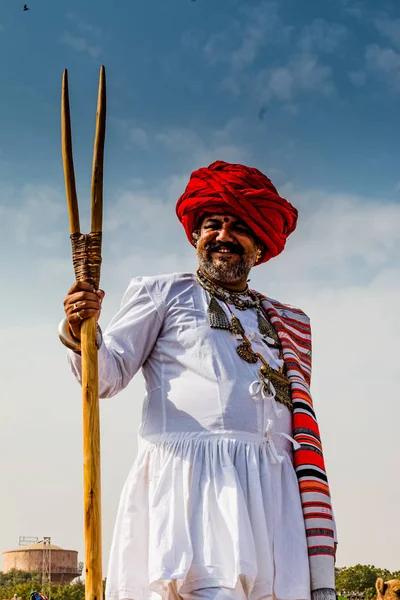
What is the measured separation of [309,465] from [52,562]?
226 ft

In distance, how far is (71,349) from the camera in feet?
12.9

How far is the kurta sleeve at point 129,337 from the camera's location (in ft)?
13.3

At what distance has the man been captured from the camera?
379 cm

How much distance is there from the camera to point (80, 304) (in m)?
3.76

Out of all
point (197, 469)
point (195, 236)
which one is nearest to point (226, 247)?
point (195, 236)

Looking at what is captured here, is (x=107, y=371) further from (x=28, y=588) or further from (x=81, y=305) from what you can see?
(x=28, y=588)

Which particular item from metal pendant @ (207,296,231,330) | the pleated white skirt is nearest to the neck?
metal pendant @ (207,296,231,330)

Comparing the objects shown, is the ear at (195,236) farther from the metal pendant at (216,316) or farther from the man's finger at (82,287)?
the man's finger at (82,287)

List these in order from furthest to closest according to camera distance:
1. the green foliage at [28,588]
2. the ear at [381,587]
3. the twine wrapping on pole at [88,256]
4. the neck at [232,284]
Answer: the green foliage at [28,588] → the ear at [381,587] → the neck at [232,284] → the twine wrapping on pole at [88,256]

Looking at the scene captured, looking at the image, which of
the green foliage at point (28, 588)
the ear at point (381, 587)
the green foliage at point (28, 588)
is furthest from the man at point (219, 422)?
the green foliage at point (28, 588)

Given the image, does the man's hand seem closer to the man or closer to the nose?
the man

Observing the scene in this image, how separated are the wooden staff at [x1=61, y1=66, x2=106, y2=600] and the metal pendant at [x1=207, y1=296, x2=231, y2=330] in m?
0.76

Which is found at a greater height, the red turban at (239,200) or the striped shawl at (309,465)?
the red turban at (239,200)

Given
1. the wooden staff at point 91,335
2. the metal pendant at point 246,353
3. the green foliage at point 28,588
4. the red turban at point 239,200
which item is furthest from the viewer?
the green foliage at point 28,588
